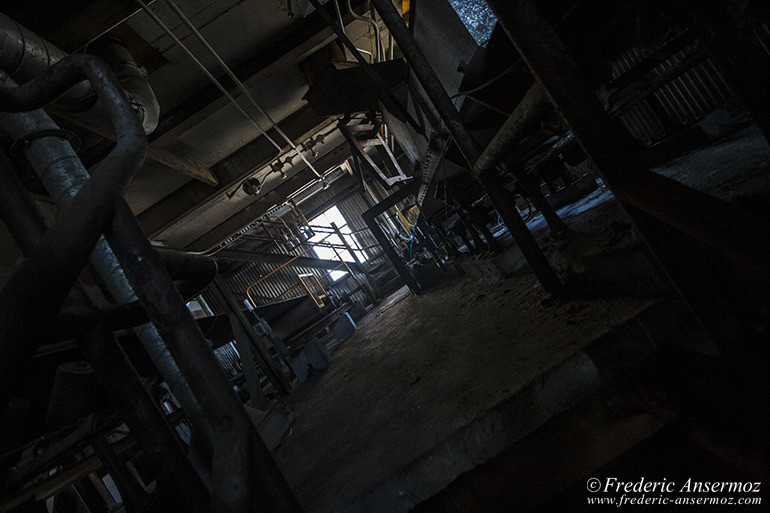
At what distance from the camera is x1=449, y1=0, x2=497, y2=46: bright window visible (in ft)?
7.11

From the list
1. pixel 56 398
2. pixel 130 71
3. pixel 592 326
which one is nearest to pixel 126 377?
pixel 56 398

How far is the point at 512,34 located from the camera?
1355 millimetres

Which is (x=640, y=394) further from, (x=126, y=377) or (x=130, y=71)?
(x=130, y=71)

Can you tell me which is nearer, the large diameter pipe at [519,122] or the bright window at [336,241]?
the large diameter pipe at [519,122]

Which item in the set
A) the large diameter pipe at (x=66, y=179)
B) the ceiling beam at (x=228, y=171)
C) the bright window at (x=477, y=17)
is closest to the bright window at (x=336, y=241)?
the ceiling beam at (x=228, y=171)

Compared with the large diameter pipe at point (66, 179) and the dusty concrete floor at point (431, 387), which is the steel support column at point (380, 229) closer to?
the dusty concrete floor at point (431, 387)

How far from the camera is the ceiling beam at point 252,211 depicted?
809 cm

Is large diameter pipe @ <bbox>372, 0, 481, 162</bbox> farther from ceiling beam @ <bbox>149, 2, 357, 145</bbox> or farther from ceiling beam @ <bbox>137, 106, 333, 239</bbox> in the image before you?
ceiling beam @ <bbox>137, 106, 333, 239</bbox>

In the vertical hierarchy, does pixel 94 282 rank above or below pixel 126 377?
above

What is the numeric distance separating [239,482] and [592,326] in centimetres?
160

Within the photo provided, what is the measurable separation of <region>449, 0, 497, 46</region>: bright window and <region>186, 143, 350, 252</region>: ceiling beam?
654cm

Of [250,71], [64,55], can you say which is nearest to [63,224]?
[64,55]

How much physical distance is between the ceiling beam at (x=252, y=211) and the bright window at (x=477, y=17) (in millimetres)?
6543

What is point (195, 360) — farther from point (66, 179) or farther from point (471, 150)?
point (66, 179)
